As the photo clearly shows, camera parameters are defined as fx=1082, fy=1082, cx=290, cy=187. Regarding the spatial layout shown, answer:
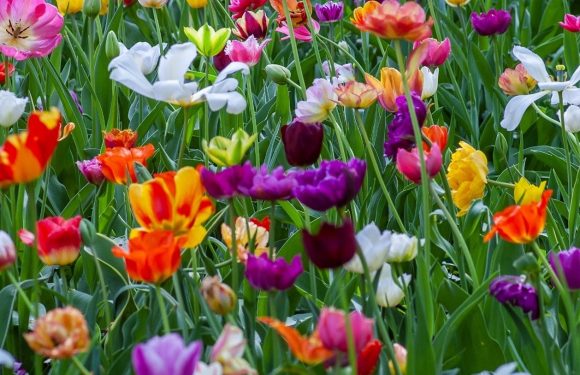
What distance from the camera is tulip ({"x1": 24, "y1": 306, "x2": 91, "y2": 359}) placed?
0.88 m

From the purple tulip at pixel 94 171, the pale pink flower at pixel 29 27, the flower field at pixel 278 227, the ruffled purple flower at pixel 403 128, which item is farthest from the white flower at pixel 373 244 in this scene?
the pale pink flower at pixel 29 27

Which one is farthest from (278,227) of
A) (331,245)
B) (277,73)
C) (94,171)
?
(331,245)

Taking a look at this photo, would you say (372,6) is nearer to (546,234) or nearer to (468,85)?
(546,234)

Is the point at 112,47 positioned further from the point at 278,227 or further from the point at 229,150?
the point at 229,150

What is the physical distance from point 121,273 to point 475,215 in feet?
1.57

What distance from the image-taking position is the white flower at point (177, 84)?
127cm

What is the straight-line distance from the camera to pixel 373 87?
1.48 metres

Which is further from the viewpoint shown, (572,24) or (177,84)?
(572,24)

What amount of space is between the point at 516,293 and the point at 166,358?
40 cm

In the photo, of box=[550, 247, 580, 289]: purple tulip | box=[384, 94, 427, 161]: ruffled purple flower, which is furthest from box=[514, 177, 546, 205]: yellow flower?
box=[550, 247, 580, 289]: purple tulip

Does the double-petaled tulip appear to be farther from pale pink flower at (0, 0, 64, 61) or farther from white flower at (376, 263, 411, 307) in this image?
white flower at (376, 263, 411, 307)

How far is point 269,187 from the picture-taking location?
1068 millimetres

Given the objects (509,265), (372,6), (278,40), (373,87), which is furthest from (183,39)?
(509,265)

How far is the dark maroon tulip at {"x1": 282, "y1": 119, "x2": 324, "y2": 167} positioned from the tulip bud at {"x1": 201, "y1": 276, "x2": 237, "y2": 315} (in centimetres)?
29
